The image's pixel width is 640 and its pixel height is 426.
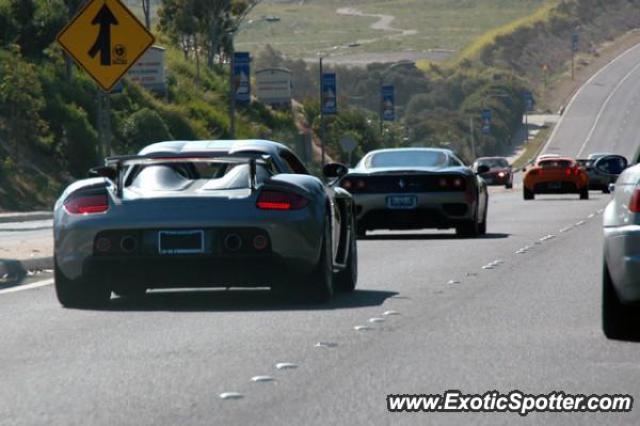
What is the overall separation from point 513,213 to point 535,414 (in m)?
30.6

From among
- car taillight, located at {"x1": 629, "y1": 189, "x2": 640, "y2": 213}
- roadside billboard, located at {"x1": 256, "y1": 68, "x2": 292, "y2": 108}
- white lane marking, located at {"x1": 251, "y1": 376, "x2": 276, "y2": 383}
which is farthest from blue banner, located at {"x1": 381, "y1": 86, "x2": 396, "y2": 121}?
white lane marking, located at {"x1": 251, "y1": 376, "x2": 276, "y2": 383}

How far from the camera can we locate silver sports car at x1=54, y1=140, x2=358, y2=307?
1377cm

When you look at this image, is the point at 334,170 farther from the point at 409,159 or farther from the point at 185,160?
the point at 409,159

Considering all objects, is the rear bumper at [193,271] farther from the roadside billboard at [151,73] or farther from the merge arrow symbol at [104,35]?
the roadside billboard at [151,73]

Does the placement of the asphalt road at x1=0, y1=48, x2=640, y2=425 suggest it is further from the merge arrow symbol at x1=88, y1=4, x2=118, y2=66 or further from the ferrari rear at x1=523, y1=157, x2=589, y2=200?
the ferrari rear at x1=523, y1=157, x2=589, y2=200

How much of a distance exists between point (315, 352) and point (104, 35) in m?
12.9

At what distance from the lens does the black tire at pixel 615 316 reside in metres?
11.1

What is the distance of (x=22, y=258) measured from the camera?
63.4 feet

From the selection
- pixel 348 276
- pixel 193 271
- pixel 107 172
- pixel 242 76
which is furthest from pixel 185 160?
pixel 242 76

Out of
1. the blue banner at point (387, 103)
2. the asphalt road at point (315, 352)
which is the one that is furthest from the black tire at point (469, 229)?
the blue banner at point (387, 103)

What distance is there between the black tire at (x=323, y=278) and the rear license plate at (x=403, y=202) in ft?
36.3

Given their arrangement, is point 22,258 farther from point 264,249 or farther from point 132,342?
point 132,342

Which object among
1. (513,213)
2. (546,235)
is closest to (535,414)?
(546,235)

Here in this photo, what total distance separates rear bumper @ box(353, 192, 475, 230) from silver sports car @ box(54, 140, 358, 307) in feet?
36.3
